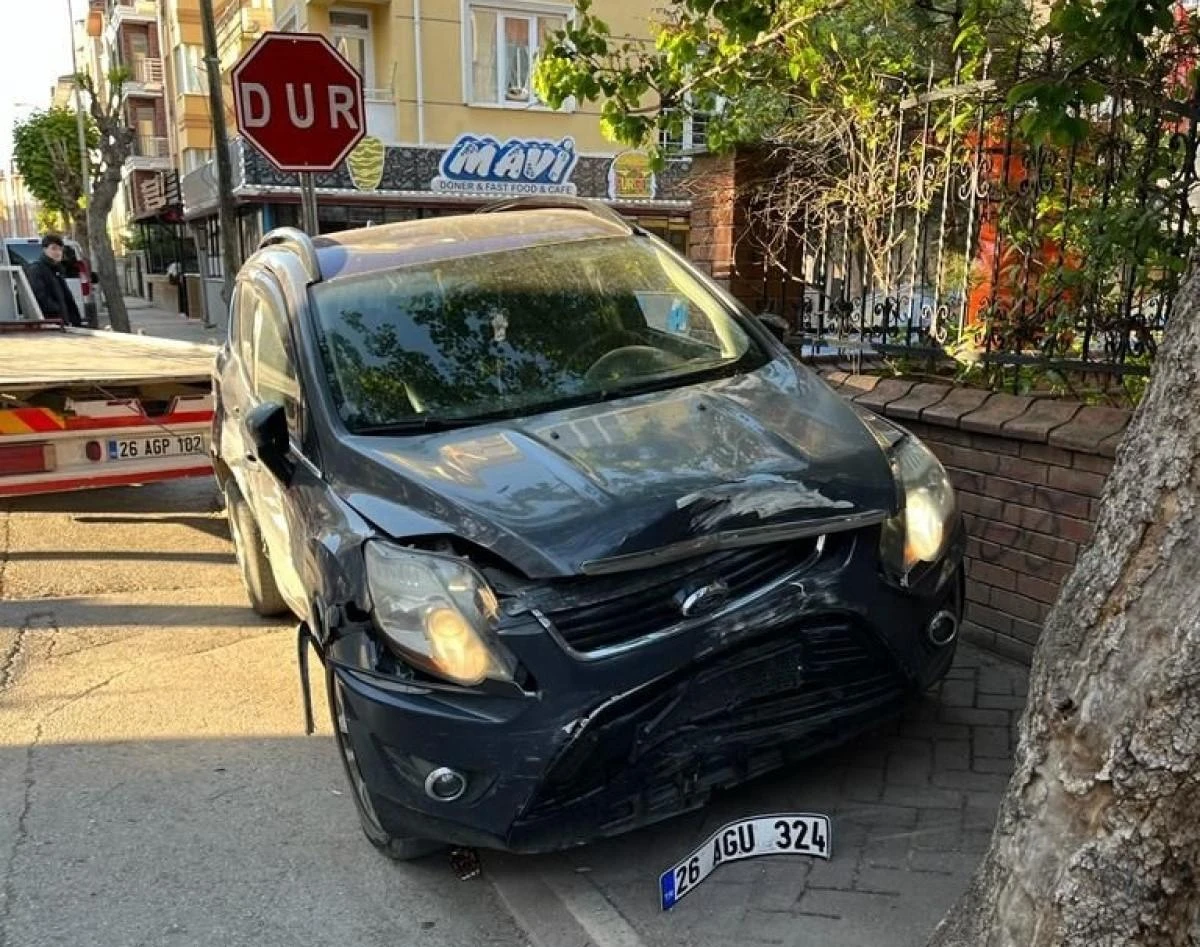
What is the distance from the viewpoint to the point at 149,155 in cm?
4416

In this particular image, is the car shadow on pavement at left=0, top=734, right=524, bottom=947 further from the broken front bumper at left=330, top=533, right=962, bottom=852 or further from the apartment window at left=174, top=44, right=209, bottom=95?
the apartment window at left=174, top=44, right=209, bottom=95

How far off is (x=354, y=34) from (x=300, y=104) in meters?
14.6

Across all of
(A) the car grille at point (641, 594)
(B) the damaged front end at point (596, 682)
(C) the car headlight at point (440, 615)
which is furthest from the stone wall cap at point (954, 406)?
(C) the car headlight at point (440, 615)

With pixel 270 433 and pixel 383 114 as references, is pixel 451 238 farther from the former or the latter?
pixel 383 114

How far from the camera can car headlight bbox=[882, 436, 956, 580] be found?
3.04 meters

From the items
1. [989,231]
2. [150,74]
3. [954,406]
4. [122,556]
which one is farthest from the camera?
[150,74]

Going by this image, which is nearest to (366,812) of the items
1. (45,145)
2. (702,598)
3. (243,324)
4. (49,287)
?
(702,598)

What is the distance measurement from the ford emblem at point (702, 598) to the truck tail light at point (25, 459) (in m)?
5.23

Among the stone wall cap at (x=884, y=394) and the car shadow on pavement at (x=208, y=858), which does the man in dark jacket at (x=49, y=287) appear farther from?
the stone wall cap at (x=884, y=394)

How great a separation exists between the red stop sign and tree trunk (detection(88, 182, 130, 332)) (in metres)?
11.9

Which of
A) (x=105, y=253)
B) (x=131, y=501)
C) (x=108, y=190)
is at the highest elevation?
(x=108, y=190)

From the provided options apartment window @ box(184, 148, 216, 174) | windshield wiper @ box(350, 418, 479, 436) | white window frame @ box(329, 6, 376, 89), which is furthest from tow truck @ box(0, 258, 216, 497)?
apartment window @ box(184, 148, 216, 174)

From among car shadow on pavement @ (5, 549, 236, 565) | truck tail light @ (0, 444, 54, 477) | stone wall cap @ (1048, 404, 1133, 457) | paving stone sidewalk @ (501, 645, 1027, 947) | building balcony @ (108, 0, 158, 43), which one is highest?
building balcony @ (108, 0, 158, 43)

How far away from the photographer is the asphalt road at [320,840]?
113 inches
